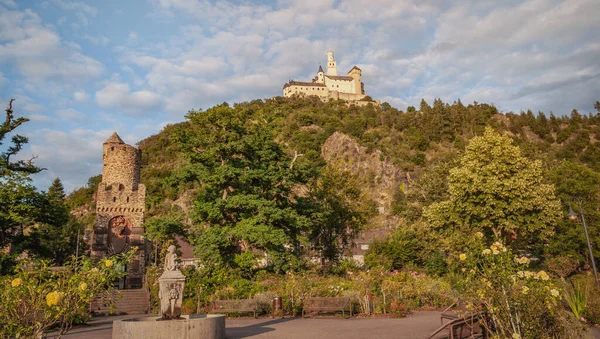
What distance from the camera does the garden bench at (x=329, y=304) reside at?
14.4m

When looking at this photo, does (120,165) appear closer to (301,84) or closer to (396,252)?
(396,252)

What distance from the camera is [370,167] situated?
79.9 meters

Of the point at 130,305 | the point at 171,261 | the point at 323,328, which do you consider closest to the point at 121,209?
the point at 130,305

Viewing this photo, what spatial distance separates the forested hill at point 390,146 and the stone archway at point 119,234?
709 centimetres

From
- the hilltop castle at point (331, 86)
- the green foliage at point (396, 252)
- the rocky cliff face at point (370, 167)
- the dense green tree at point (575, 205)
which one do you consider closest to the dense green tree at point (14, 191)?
the green foliage at point (396, 252)

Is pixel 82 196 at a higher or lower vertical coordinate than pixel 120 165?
higher

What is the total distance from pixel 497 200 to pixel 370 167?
55143 mm

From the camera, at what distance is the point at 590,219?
26.4 metres

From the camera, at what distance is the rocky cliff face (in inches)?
2874

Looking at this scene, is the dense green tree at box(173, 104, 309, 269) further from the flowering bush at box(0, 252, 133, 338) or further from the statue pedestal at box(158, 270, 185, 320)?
the flowering bush at box(0, 252, 133, 338)

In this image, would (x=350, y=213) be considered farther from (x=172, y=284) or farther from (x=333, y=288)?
(x=172, y=284)

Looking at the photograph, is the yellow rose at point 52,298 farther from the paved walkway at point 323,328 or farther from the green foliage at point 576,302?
the green foliage at point 576,302

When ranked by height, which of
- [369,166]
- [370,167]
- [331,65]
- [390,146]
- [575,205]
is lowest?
[575,205]

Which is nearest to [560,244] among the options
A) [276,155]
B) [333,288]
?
[333,288]
